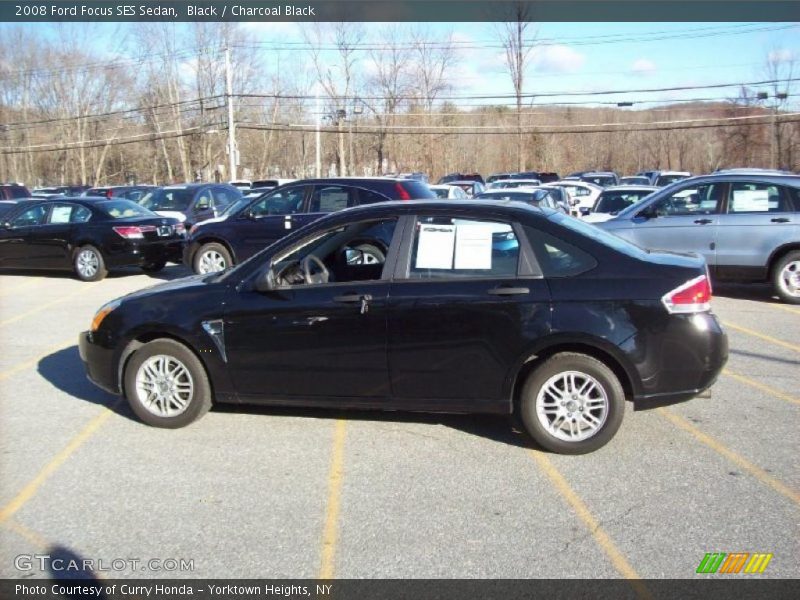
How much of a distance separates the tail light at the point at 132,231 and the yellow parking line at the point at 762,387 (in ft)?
33.0

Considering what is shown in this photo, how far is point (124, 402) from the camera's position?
5609 millimetres

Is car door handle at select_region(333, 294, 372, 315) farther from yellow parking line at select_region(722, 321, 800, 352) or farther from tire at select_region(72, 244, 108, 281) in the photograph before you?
tire at select_region(72, 244, 108, 281)

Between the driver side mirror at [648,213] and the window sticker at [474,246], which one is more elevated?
the driver side mirror at [648,213]

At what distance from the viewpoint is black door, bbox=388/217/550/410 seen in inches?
173

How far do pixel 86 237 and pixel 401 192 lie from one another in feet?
20.5

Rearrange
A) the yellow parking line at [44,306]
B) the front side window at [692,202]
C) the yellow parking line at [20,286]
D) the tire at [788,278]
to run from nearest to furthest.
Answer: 1. the yellow parking line at [44,306]
2. the tire at [788,278]
3. the front side window at [692,202]
4. the yellow parking line at [20,286]

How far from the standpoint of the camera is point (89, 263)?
1220 cm

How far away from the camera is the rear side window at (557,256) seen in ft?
14.5

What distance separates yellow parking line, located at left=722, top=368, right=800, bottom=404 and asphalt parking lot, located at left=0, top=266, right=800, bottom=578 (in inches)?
1.1

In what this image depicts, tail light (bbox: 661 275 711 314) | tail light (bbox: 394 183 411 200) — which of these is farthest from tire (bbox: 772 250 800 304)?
tail light (bbox: 661 275 711 314)

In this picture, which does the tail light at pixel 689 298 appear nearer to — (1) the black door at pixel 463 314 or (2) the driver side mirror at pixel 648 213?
(1) the black door at pixel 463 314

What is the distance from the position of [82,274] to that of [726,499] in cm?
1164

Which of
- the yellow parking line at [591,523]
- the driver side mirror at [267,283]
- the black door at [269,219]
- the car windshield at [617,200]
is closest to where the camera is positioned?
the yellow parking line at [591,523]

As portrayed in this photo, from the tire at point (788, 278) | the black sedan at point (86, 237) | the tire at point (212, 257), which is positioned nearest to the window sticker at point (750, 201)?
the tire at point (788, 278)
